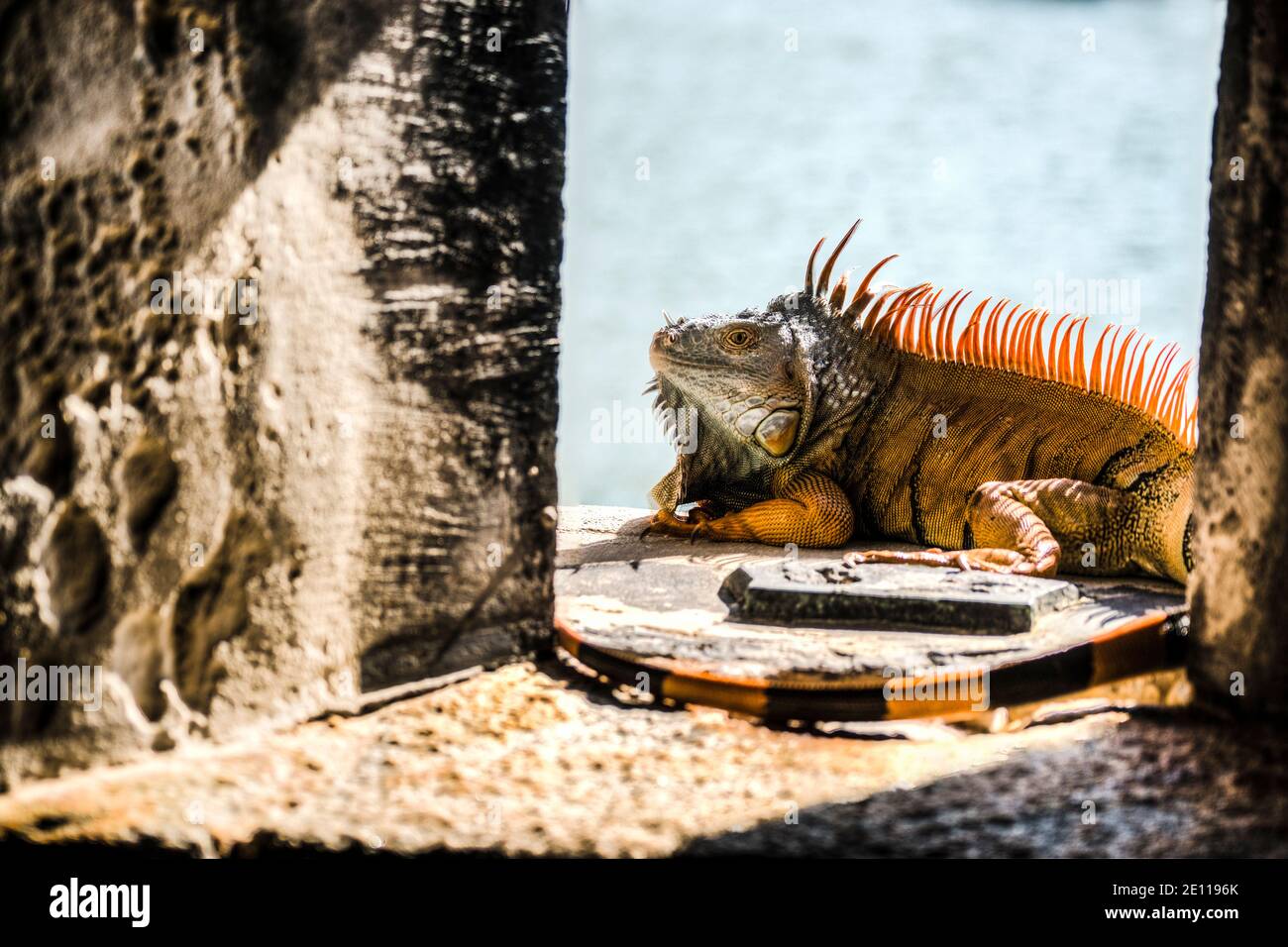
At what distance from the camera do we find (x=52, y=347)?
228 cm

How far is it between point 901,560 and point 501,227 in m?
1.93

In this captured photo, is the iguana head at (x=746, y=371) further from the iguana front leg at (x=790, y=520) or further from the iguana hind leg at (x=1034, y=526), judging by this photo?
the iguana hind leg at (x=1034, y=526)

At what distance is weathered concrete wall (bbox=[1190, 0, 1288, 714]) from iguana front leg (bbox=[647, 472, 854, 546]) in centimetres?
234

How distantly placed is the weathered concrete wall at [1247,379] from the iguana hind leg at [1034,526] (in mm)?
1459

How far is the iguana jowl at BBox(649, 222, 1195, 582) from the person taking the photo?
14.5ft

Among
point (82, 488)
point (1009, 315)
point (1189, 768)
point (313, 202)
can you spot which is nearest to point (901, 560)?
point (1009, 315)

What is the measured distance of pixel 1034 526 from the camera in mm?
4266

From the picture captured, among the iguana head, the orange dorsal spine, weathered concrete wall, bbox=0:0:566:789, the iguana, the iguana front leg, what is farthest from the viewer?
the iguana head

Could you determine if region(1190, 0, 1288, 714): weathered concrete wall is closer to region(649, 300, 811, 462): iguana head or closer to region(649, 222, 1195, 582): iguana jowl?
region(649, 222, 1195, 582): iguana jowl

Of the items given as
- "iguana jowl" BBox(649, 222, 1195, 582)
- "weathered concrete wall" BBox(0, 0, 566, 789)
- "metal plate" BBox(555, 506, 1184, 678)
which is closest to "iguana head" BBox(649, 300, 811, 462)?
"iguana jowl" BBox(649, 222, 1195, 582)

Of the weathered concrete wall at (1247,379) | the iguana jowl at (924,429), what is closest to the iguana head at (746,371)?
the iguana jowl at (924,429)

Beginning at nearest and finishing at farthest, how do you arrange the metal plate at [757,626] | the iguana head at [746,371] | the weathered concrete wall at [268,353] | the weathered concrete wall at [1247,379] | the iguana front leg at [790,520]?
1. the weathered concrete wall at [268,353]
2. the weathered concrete wall at [1247,379]
3. the metal plate at [757,626]
4. the iguana front leg at [790,520]
5. the iguana head at [746,371]

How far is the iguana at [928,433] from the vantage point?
4387 mm
